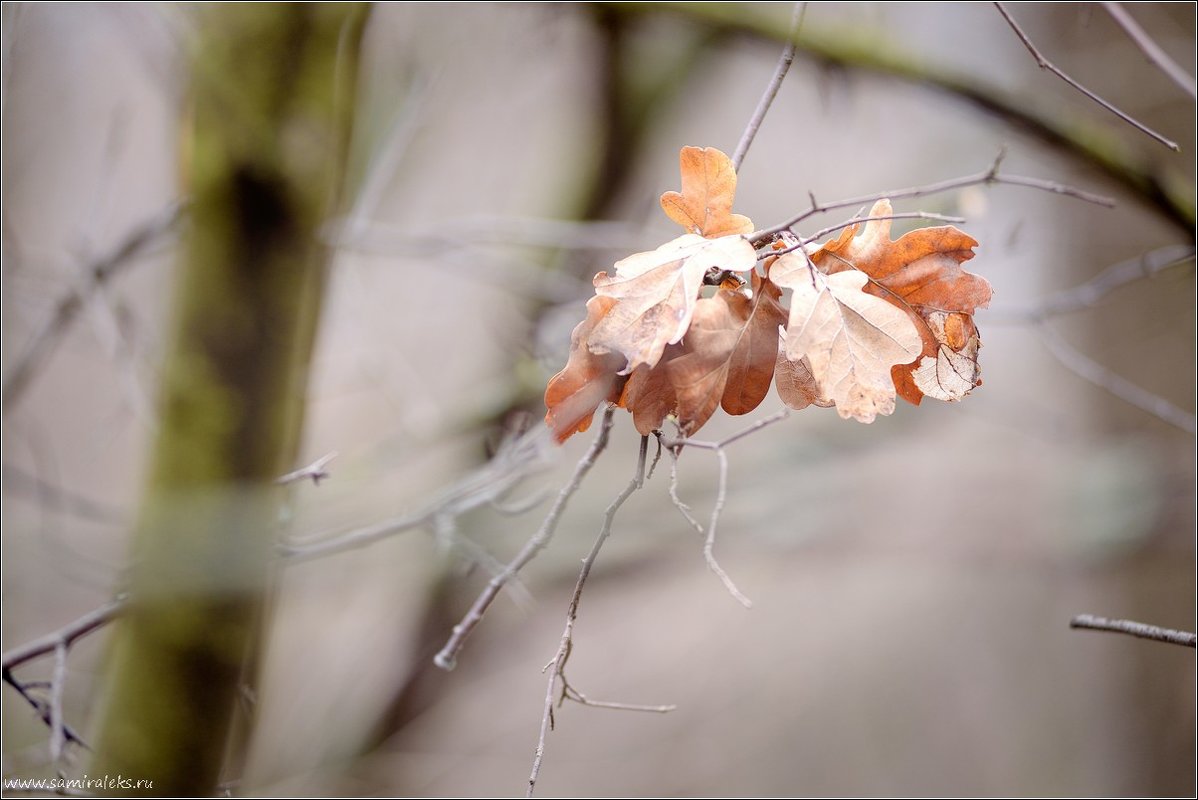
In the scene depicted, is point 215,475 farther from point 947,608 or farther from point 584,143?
point 947,608

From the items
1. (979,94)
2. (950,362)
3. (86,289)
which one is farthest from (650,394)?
(86,289)

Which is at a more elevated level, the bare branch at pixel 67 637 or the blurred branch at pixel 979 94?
the blurred branch at pixel 979 94

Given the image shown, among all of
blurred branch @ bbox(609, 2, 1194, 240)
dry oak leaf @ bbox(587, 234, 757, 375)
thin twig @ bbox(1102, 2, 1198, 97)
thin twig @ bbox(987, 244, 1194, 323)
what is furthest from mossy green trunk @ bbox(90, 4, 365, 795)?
thin twig @ bbox(987, 244, 1194, 323)

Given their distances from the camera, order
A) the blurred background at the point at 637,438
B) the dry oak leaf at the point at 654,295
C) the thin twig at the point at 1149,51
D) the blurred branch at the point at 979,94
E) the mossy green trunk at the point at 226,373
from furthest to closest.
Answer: the blurred background at the point at 637,438, the blurred branch at the point at 979,94, the mossy green trunk at the point at 226,373, the thin twig at the point at 1149,51, the dry oak leaf at the point at 654,295

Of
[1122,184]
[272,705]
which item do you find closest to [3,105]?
[272,705]

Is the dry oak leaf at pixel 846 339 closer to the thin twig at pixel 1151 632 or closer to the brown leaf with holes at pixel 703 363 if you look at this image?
the brown leaf with holes at pixel 703 363

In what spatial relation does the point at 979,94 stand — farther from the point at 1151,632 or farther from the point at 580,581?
the point at 580,581

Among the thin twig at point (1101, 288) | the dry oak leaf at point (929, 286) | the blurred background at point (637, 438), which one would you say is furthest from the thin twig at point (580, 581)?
the thin twig at point (1101, 288)
